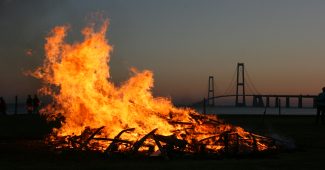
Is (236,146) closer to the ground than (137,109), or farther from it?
closer to the ground

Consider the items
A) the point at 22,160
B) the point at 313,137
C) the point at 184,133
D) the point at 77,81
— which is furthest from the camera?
the point at 313,137

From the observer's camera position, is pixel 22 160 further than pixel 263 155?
No

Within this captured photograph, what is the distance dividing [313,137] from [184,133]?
6.99 meters

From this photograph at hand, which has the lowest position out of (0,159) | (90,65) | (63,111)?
(0,159)

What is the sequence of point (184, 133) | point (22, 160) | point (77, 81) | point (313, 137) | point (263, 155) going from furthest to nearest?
point (313, 137)
point (77, 81)
point (184, 133)
point (263, 155)
point (22, 160)

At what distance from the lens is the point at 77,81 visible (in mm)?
15914

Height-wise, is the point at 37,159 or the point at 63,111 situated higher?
the point at 63,111

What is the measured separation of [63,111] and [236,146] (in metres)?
5.90

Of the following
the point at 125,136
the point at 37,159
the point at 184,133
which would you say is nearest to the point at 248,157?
the point at 184,133

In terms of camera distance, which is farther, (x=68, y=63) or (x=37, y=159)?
(x=68, y=63)

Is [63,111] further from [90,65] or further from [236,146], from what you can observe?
[236,146]

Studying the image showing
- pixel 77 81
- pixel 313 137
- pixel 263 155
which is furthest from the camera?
pixel 313 137

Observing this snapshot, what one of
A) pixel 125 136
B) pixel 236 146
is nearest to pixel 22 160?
pixel 125 136

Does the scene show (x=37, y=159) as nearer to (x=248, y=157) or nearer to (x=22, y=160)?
(x=22, y=160)
